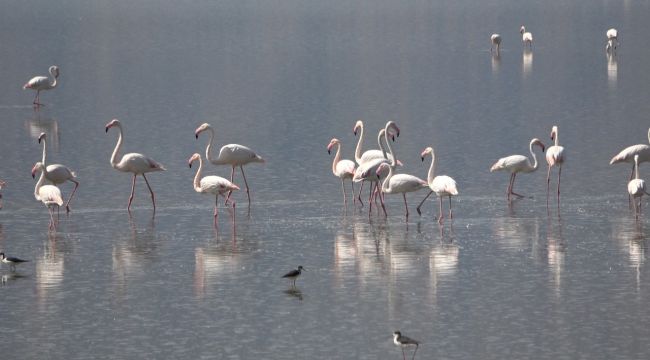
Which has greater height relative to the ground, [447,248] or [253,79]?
[253,79]

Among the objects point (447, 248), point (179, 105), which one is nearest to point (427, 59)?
point (179, 105)

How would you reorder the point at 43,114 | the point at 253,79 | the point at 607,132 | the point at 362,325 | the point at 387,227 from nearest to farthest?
the point at 362,325
the point at 387,227
the point at 607,132
the point at 43,114
the point at 253,79

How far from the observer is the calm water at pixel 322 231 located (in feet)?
34.9

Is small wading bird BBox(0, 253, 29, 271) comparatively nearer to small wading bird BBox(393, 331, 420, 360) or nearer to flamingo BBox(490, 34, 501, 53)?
small wading bird BBox(393, 331, 420, 360)

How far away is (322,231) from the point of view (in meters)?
14.8

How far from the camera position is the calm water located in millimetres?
10641

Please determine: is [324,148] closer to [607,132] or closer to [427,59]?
[607,132]

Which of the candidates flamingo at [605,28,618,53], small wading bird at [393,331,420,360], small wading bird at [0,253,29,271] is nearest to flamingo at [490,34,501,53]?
flamingo at [605,28,618,53]

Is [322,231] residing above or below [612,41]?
below

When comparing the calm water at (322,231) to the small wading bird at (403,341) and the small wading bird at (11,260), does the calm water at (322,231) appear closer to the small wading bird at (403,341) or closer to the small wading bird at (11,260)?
the small wading bird at (11,260)

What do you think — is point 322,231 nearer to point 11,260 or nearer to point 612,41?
point 11,260

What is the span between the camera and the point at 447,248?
13.7 meters

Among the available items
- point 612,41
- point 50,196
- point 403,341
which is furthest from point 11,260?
point 612,41

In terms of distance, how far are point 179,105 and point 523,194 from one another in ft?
42.8
